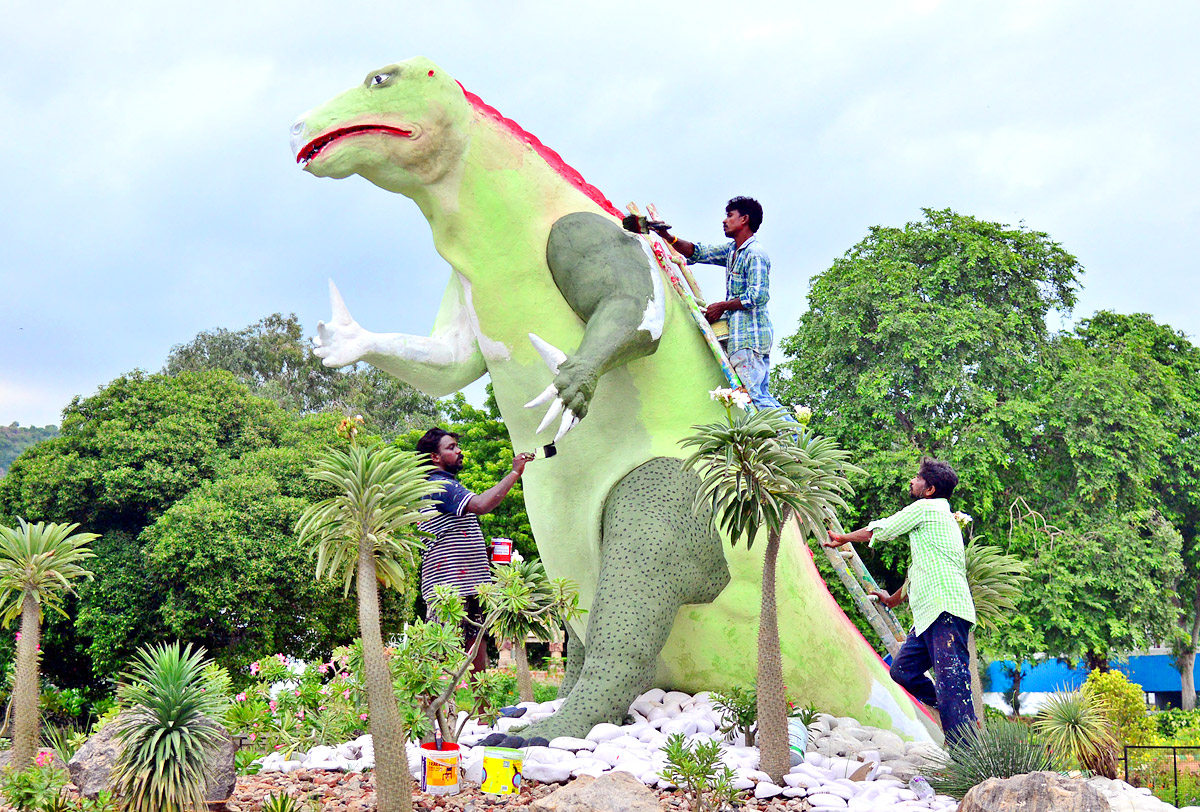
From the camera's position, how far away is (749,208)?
6.50 metres

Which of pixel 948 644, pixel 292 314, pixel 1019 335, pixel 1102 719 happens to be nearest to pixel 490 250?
pixel 948 644

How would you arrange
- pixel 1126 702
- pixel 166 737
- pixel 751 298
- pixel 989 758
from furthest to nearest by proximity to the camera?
pixel 1126 702 < pixel 751 298 < pixel 989 758 < pixel 166 737

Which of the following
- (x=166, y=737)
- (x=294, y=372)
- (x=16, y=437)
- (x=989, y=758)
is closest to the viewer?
(x=166, y=737)

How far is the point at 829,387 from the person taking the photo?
18859 mm

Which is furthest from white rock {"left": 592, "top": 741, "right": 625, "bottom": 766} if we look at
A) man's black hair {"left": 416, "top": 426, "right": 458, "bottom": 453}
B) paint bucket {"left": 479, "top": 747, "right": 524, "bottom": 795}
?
man's black hair {"left": 416, "top": 426, "right": 458, "bottom": 453}

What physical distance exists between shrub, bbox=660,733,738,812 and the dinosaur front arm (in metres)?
2.78

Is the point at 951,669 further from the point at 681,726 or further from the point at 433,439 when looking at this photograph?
the point at 433,439

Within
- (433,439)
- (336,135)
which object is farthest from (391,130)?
(433,439)

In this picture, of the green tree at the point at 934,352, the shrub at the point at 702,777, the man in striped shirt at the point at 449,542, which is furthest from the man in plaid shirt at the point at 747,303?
the green tree at the point at 934,352

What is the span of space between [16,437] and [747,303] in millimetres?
75626

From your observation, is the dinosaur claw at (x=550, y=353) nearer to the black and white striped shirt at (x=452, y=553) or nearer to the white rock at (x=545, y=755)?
the black and white striped shirt at (x=452, y=553)

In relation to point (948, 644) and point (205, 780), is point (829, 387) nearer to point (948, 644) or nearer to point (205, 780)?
point (948, 644)

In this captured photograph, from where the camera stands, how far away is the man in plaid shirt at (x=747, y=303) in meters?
6.33

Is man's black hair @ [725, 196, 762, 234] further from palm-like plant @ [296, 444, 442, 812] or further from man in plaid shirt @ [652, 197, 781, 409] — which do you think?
palm-like plant @ [296, 444, 442, 812]
